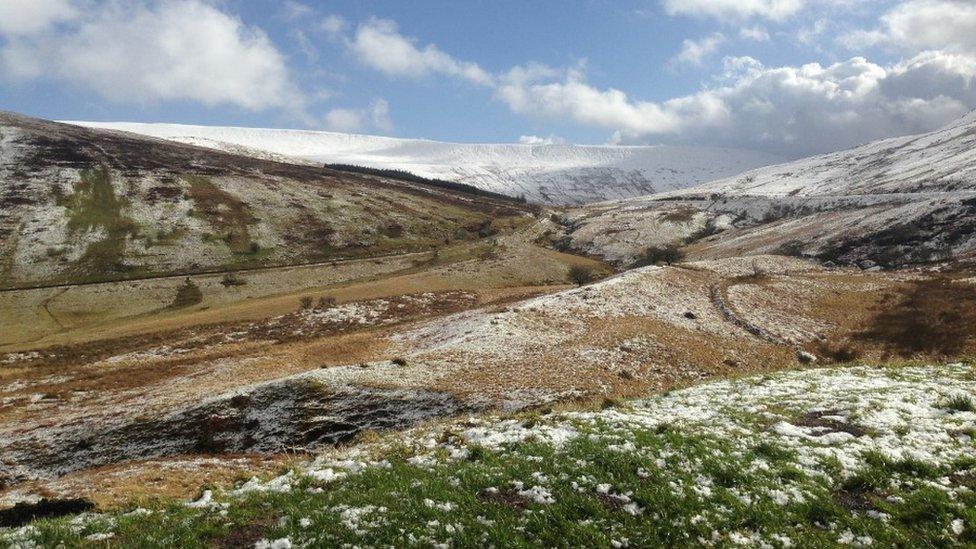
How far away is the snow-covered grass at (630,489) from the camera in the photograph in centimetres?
1205

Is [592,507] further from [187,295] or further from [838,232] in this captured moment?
[838,232]

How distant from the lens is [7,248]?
132125mm

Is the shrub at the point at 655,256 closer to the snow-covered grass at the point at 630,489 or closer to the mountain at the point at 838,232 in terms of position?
the mountain at the point at 838,232

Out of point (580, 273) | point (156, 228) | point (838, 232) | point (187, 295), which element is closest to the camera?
point (187, 295)

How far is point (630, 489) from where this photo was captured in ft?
45.3

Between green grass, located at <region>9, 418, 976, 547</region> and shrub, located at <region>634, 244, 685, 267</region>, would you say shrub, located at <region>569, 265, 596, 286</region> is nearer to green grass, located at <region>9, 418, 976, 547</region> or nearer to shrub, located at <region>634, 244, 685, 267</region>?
shrub, located at <region>634, 244, 685, 267</region>

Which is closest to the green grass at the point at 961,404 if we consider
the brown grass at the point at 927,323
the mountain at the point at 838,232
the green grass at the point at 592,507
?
the green grass at the point at 592,507

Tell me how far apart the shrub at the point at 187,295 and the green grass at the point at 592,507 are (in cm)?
10280

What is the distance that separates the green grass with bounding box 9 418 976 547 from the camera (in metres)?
11.9

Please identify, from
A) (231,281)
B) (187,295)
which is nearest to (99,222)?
(231,281)

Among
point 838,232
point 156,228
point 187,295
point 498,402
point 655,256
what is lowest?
point 187,295

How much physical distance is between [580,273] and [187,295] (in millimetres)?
87216

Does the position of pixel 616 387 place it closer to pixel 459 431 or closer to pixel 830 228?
pixel 459 431

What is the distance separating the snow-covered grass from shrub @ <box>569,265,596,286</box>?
95.9m
